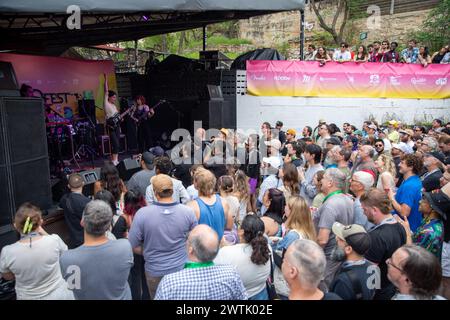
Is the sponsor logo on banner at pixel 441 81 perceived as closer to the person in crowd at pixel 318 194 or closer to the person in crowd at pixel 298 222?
the person in crowd at pixel 318 194

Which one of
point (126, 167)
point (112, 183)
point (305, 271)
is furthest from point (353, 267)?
point (126, 167)

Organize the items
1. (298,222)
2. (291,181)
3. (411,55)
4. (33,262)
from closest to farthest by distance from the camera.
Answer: (33,262) < (298,222) < (291,181) < (411,55)

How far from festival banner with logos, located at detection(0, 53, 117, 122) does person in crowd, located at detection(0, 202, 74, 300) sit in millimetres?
6929

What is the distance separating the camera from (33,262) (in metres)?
2.58

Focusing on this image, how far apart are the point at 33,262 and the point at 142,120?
8.04 meters

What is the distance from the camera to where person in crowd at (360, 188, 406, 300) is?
270 cm

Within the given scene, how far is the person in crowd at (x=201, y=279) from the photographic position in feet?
6.77

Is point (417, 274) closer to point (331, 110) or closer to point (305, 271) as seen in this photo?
point (305, 271)

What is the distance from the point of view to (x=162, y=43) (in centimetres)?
2586

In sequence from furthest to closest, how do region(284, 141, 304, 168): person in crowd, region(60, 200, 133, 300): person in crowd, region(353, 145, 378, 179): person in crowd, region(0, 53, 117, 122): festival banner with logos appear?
1. region(0, 53, 117, 122): festival banner with logos
2. region(284, 141, 304, 168): person in crowd
3. region(353, 145, 378, 179): person in crowd
4. region(60, 200, 133, 300): person in crowd

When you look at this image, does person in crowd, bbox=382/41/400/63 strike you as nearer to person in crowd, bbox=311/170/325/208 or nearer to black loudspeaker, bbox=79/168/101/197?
person in crowd, bbox=311/170/325/208

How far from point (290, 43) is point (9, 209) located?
19983mm

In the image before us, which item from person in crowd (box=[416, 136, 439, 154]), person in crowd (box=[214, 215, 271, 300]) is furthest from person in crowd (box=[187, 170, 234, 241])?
person in crowd (box=[416, 136, 439, 154])
